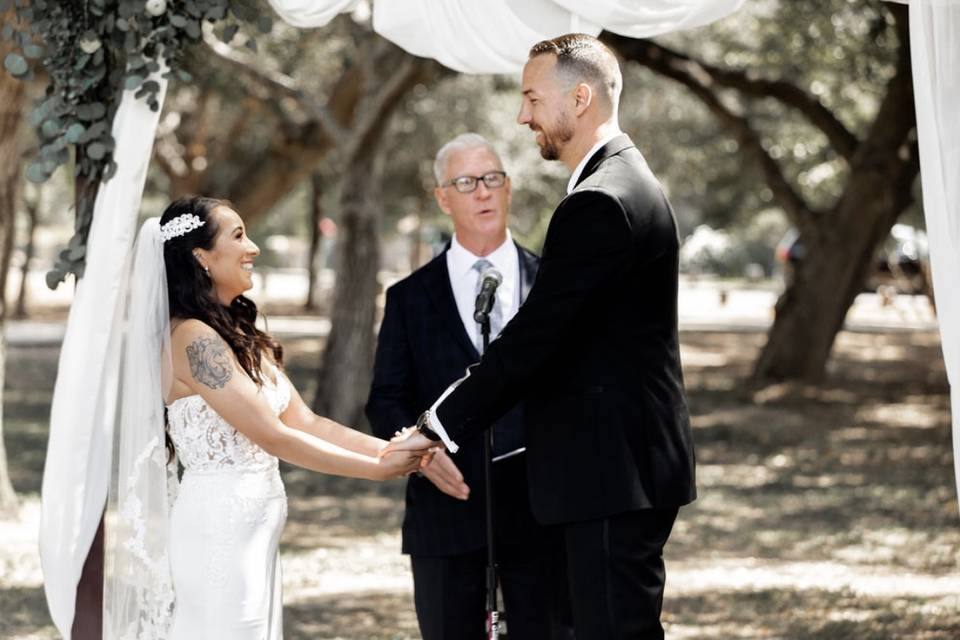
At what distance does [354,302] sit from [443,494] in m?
9.36

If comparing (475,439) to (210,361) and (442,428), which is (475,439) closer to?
(442,428)

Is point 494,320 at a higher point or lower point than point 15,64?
lower

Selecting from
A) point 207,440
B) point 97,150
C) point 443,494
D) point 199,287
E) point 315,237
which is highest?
point 315,237

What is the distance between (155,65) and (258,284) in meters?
39.5

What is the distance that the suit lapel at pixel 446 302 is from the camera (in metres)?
4.72

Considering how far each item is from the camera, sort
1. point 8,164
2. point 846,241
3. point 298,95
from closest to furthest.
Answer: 1. point 8,164
2. point 298,95
3. point 846,241

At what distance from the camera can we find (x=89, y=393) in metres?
5.05

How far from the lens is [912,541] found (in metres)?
9.23

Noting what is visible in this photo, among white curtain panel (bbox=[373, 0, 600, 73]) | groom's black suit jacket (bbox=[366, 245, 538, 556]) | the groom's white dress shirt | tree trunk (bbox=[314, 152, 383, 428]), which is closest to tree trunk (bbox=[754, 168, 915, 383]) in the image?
tree trunk (bbox=[314, 152, 383, 428])

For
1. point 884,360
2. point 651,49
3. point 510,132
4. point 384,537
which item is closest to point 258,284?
point 510,132

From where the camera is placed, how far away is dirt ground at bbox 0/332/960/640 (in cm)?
721

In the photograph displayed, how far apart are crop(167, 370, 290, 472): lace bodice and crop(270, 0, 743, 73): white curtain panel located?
1.74m

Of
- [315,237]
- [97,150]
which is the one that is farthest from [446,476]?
[315,237]

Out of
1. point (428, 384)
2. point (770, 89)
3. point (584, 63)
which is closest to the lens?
point (584, 63)
